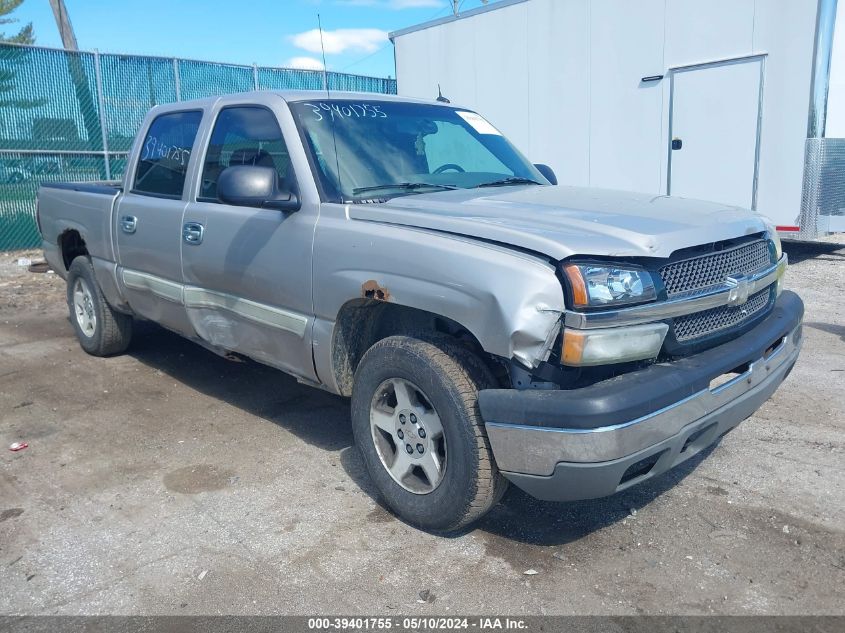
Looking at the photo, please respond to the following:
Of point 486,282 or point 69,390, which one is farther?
point 69,390

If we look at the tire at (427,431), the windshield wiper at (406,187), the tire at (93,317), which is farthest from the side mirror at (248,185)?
the tire at (93,317)

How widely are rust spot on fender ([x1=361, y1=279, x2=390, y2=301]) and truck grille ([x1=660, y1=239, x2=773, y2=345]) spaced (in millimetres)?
1163

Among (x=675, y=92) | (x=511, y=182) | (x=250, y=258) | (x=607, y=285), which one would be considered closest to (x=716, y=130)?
(x=675, y=92)

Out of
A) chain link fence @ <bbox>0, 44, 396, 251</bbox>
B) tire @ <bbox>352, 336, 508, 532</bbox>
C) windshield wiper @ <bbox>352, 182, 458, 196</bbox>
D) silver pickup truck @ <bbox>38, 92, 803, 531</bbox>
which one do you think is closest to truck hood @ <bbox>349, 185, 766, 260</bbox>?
silver pickup truck @ <bbox>38, 92, 803, 531</bbox>

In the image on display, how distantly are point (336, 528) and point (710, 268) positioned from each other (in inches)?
79.5

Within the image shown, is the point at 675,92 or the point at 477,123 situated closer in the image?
the point at 477,123

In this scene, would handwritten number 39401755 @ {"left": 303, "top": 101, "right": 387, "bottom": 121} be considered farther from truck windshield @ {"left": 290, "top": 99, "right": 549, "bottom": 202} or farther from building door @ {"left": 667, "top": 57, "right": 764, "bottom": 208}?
building door @ {"left": 667, "top": 57, "right": 764, "bottom": 208}

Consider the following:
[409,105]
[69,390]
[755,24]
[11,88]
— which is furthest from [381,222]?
[11,88]

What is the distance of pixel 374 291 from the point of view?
11.1 feet

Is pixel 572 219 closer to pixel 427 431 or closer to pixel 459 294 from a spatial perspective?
pixel 459 294

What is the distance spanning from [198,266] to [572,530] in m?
2.63

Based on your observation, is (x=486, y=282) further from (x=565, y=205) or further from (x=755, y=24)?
(x=755, y=24)

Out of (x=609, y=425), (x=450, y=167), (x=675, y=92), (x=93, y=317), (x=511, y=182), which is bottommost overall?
(x=93, y=317)

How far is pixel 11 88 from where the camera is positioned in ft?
37.9
